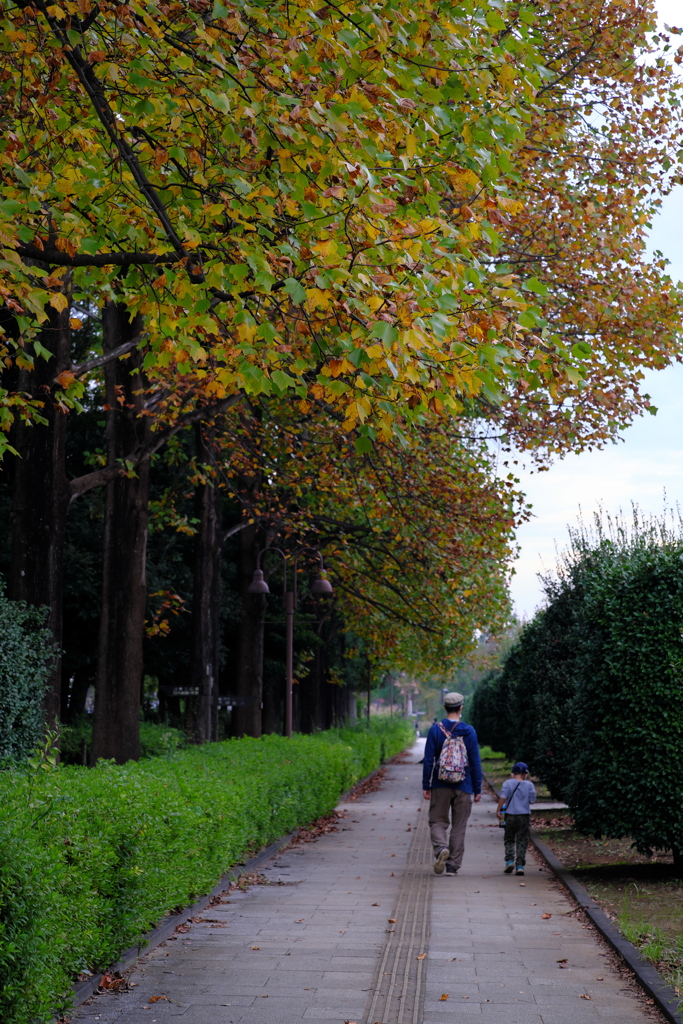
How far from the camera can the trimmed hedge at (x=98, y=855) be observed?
5.11 metres

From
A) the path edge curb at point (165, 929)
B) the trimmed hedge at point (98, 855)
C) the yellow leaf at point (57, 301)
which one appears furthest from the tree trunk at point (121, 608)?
the yellow leaf at point (57, 301)

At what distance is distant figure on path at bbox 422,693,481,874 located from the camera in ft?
41.0

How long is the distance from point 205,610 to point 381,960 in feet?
33.1

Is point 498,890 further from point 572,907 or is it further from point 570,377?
point 570,377

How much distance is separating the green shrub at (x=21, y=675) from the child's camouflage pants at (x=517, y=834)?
566 cm

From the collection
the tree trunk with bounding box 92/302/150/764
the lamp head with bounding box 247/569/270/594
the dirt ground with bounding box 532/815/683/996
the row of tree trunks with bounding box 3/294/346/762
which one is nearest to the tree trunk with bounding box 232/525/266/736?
the lamp head with bounding box 247/569/270/594

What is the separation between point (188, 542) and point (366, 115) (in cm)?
1921

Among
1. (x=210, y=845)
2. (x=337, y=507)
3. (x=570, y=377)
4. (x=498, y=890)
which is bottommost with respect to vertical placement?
(x=498, y=890)

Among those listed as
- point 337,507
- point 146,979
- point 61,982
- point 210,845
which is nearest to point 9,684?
point 210,845

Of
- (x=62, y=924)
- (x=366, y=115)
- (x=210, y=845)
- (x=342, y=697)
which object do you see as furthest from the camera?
(x=342, y=697)

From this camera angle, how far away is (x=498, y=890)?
11.6 meters

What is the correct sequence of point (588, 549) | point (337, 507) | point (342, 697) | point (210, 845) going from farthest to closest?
point (342, 697), point (337, 507), point (588, 549), point (210, 845)

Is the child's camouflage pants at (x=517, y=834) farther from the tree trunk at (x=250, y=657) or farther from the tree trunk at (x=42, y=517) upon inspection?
the tree trunk at (x=250, y=657)

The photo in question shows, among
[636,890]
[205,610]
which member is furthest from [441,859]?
[205,610]
